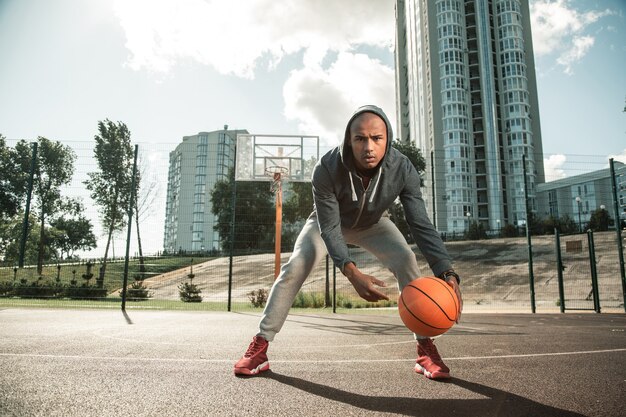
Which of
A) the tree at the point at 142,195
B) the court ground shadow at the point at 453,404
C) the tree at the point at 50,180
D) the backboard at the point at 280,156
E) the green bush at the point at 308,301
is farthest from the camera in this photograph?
the backboard at the point at 280,156

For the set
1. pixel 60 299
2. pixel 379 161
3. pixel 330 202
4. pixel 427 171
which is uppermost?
pixel 427 171

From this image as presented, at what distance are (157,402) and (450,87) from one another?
65354mm

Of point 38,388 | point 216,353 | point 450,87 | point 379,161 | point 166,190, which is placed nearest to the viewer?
point 38,388

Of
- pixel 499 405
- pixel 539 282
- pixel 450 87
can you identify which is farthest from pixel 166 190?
pixel 450 87

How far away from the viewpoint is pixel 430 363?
2.85 metres

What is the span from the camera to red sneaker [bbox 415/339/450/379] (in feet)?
8.95

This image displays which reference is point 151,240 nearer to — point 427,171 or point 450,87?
point 427,171

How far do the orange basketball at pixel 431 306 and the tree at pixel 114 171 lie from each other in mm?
20937

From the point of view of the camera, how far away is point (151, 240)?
1089 centimetres

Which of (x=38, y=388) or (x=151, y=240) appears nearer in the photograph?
(x=38, y=388)

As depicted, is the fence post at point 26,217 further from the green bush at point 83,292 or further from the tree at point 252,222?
the tree at point 252,222

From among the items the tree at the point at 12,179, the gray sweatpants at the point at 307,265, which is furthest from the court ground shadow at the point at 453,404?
the tree at the point at 12,179

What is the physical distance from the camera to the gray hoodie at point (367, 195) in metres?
2.75

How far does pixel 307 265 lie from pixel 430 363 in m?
1.16
